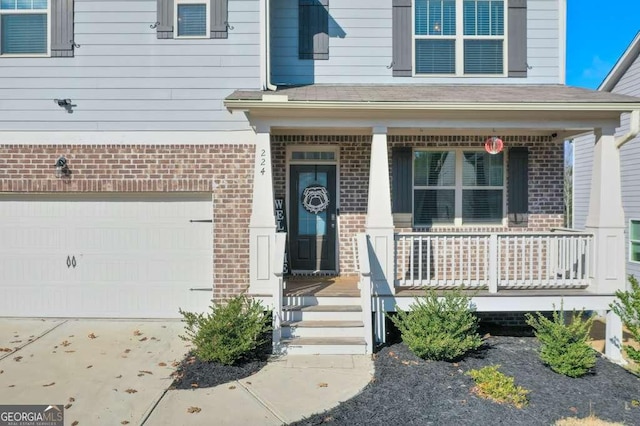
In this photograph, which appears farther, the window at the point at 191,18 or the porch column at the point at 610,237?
the window at the point at 191,18

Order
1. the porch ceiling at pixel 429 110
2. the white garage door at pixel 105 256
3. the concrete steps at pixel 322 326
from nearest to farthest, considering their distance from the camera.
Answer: the concrete steps at pixel 322 326 < the porch ceiling at pixel 429 110 < the white garage door at pixel 105 256

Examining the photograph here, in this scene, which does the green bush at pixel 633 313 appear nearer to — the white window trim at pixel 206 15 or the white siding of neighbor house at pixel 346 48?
the white siding of neighbor house at pixel 346 48

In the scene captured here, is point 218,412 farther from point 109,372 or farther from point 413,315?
point 413,315

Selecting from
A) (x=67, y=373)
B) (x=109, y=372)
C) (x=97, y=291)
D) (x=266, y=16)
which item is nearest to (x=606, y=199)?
(x=266, y=16)

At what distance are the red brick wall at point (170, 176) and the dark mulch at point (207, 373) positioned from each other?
5.39 ft

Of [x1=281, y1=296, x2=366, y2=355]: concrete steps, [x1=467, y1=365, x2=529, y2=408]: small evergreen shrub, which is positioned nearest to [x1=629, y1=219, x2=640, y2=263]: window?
[x1=467, y1=365, x2=529, y2=408]: small evergreen shrub

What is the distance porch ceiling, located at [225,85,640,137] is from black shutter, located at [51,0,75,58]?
287 cm

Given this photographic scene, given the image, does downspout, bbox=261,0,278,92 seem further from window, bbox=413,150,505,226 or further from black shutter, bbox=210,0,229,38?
window, bbox=413,150,505,226

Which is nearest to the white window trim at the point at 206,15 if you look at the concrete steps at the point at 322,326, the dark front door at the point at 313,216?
the dark front door at the point at 313,216

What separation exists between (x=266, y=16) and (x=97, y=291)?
17.3 ft

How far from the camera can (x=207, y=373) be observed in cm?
498

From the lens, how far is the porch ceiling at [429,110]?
5867 millimetres

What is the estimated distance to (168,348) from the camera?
589 cm

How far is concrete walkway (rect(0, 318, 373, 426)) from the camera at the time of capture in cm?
413
